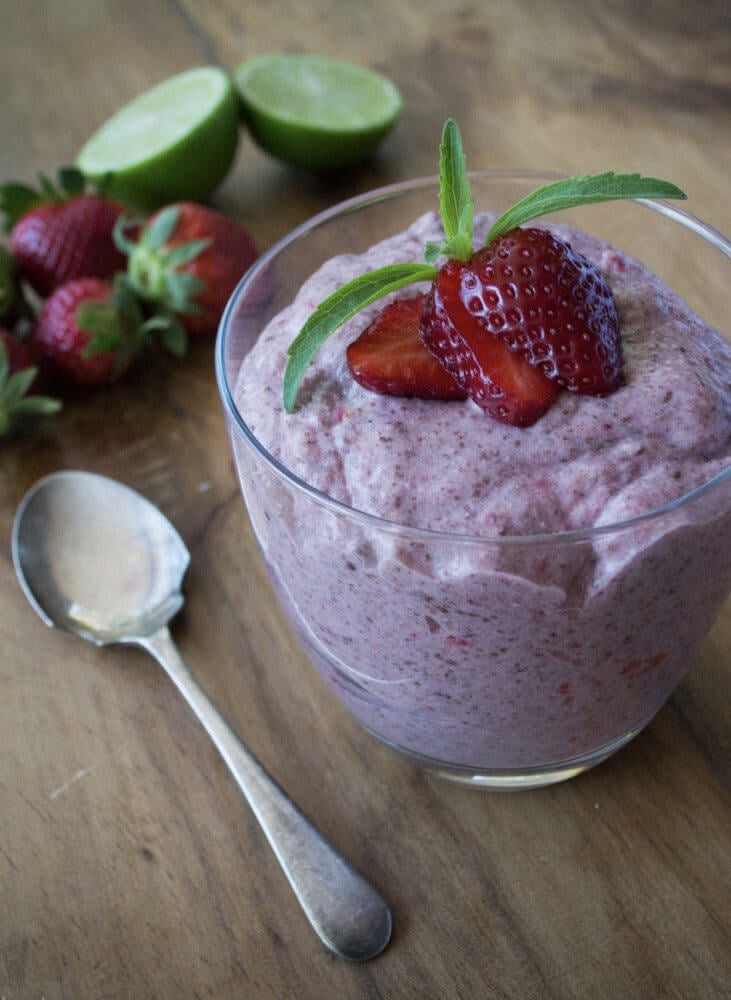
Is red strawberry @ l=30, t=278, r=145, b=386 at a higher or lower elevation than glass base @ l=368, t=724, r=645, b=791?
higher

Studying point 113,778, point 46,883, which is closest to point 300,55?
point 113,778

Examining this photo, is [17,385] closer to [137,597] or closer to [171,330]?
[171,330]

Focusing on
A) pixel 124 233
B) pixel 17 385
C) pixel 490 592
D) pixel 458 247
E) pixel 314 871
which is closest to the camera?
pixel 490 592

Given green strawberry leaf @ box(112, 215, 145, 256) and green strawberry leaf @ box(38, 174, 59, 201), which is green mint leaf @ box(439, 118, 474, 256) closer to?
green strawberry leaf @ box(112, 215, 145, 256)

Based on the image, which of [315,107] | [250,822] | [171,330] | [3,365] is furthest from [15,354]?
[250,822]

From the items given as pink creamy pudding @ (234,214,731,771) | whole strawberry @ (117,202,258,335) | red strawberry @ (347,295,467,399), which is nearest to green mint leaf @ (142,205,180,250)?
whole strawberry @ (117,202,258,335)

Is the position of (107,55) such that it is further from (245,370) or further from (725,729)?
(725,729)
